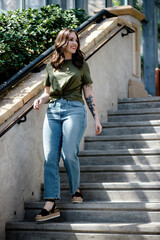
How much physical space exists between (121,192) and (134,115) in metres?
2.10

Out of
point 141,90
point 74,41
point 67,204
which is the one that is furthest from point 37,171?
point 141,90

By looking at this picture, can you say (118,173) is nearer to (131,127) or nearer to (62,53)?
(131,127)

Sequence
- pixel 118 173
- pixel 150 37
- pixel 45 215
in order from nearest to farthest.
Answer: pixel 45 215 < pixel 118 173 < pixel 150 37

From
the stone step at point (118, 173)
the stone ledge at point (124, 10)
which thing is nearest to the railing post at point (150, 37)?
the stone ledge at point (124, 10)

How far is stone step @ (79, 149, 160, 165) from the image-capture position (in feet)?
15.9

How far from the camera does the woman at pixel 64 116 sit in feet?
12.9

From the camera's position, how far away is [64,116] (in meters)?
4.00

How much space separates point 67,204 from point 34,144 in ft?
2.44

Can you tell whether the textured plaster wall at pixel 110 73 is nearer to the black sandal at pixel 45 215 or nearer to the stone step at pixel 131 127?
the stone step at pixel 131 127

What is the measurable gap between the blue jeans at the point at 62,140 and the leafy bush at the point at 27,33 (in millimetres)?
1468

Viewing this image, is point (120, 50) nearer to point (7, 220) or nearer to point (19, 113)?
point (19, 113)

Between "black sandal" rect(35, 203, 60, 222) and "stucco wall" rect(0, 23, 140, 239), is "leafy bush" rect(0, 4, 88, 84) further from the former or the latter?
"black sandal" rect(35, 203, 60, 222)

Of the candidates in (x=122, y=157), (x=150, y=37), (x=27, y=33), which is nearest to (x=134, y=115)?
(x=122, y=157)

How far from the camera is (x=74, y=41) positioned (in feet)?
13.4
